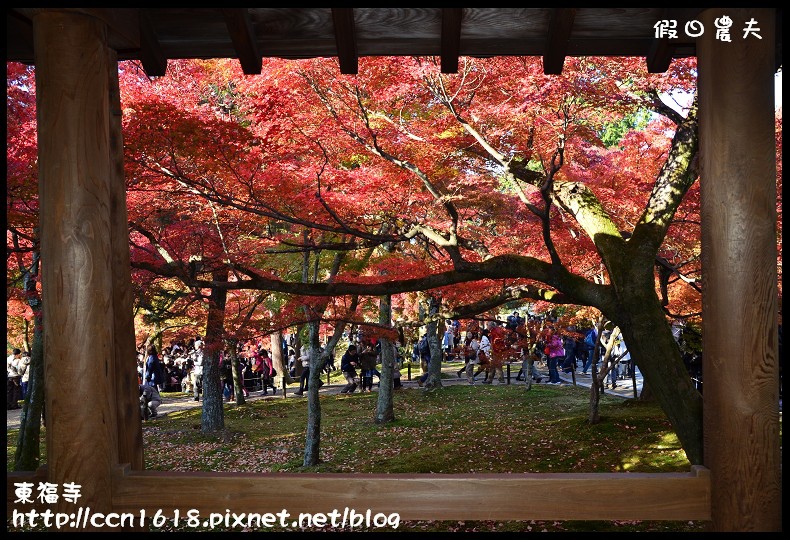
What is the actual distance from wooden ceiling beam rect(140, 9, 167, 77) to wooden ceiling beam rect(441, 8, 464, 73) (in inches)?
60.8

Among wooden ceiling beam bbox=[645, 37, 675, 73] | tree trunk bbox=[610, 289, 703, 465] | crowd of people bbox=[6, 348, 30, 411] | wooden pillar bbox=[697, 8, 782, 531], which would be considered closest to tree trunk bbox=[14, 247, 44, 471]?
crowd of people bbox=[6, 348, 30, 411]

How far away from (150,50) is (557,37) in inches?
87.1

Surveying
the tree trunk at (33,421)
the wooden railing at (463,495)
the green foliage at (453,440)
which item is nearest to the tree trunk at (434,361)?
the green foliage at (453,440)

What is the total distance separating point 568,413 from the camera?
12.8 metres

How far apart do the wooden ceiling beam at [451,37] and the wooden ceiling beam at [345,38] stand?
480 mm

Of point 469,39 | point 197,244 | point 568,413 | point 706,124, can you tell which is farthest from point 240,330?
point 706,124

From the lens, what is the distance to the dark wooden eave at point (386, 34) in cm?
375

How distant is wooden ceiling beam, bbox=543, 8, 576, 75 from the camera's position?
3.76 meters

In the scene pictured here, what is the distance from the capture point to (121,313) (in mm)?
3453

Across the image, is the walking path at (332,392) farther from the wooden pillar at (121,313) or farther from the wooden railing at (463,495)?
the wooden pillar at (121,313)

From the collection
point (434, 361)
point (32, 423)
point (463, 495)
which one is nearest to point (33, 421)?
point (32, 423)

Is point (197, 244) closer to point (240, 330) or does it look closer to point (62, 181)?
point (240, 330)
